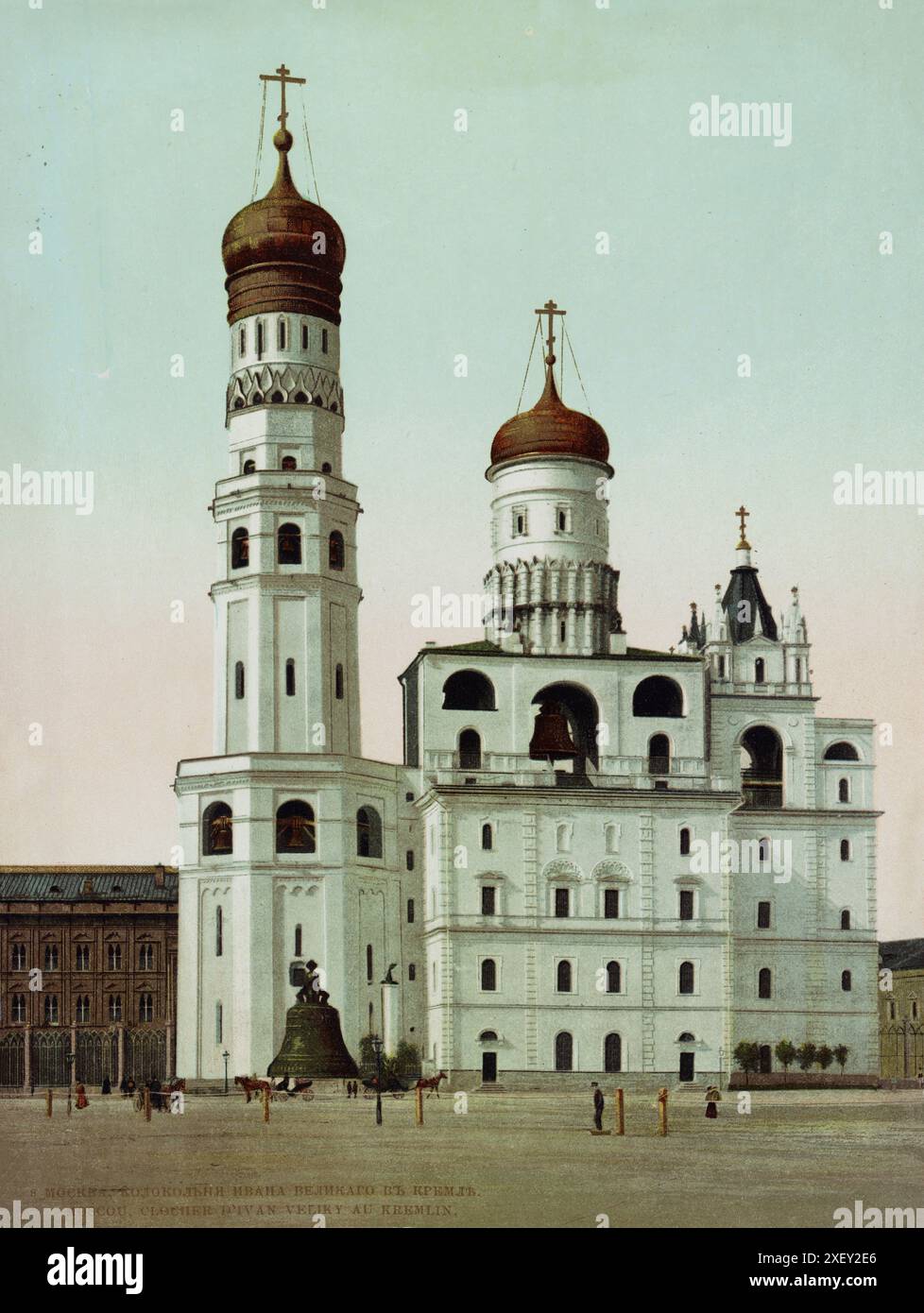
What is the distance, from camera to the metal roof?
84312mm

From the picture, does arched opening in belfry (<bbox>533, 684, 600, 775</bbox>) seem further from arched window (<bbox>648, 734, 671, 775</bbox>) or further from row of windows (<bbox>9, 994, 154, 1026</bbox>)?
row of windows (<bbox>9, 994, 154, 1026</bbox>)

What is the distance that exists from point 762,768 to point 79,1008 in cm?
2925

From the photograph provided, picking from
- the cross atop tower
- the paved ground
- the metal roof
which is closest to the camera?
the paved ground

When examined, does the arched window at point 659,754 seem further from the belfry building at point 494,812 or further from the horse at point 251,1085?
the horse at point 251,1085

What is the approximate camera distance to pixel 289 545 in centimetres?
7012

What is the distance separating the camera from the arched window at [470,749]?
231ft

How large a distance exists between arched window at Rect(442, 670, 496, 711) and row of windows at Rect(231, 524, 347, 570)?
18.0ft

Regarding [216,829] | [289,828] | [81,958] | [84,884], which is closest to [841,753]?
[289,828]

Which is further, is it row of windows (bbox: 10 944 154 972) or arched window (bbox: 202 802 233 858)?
row of windows (bbox: 10 944 154 972)

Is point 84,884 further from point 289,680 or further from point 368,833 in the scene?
point 289,680

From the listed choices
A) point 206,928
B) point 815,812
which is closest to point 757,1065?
point 815,812

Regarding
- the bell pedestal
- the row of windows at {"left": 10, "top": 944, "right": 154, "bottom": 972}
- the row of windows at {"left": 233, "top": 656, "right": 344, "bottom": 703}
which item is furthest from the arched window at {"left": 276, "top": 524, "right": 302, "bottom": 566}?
the row of windows at {"left": 10, "top": 944, "right": 154, "bottom": 972}

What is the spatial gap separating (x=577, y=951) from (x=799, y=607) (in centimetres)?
1552

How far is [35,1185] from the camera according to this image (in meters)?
36.5
